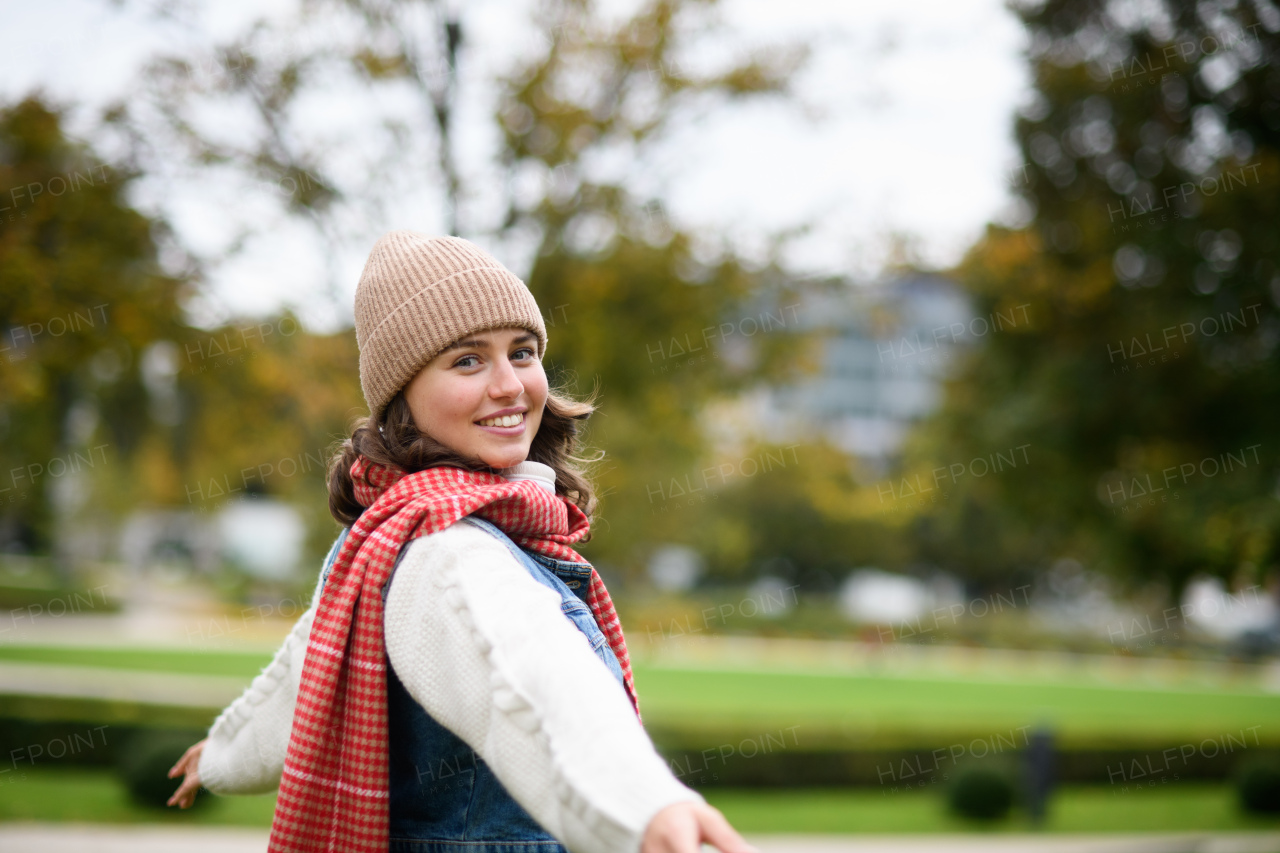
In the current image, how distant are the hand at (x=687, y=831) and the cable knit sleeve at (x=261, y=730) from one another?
Answer: 1084mm

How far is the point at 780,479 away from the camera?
154 feet

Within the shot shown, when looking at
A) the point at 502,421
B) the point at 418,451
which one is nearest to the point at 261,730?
the point at 418,451

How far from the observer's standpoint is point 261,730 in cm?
203

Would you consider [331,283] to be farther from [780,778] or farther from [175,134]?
[780,778]

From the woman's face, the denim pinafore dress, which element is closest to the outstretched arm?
the denim pinafore dress

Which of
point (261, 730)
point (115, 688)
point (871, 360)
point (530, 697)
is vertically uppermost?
point (530, 697)

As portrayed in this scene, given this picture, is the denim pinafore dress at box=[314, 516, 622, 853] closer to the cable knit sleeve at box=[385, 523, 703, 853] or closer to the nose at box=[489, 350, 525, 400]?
the cable knit sleeve at box=[385, 523, 703, 853]

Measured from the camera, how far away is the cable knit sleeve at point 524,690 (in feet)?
3.86

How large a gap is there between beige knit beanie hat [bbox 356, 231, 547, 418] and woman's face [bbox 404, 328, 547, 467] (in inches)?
1.1

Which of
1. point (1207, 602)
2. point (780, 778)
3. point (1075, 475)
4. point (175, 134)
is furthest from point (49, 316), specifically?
point (1207, 602)

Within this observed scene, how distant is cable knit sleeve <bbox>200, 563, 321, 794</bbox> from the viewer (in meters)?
2.01

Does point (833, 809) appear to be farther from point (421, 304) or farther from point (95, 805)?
point (421, 304)

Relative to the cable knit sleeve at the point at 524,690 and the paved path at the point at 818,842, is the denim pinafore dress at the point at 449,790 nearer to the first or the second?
the cable knit sleeve at the point at 524,690

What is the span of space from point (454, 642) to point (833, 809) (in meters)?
11.0
